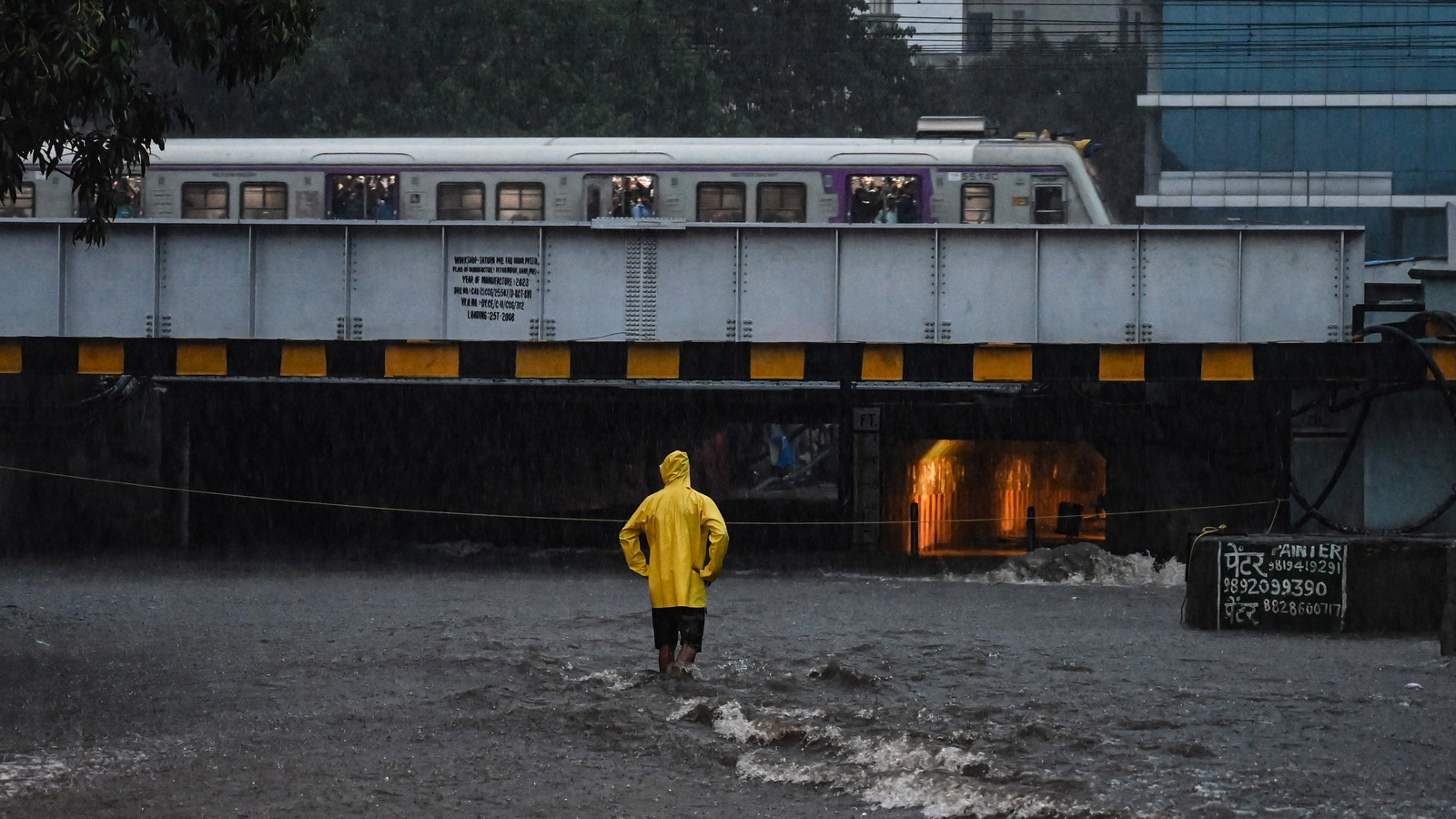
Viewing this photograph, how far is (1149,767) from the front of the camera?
841cm

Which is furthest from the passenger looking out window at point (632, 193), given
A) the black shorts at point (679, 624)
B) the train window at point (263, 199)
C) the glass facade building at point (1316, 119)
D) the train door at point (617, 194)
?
the glass facade building at point (1316, 119)

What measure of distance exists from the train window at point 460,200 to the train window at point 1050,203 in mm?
7608

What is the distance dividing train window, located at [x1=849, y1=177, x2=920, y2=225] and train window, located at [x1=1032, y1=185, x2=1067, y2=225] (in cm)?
162

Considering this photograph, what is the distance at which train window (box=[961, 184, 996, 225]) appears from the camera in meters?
22.2

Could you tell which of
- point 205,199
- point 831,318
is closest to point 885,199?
point 831,318

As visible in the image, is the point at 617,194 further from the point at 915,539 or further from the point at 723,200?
the point at 915,539

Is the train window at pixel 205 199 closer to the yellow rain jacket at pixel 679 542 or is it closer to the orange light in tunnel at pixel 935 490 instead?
the orange light in tunnel at pixel 935 490

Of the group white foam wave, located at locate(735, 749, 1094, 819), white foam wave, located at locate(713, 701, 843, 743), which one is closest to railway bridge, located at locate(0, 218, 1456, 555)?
white foam wave, located at locate(713, 701, 843, 743)

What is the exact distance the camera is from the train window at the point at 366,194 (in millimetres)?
22812

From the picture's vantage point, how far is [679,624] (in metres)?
11.0

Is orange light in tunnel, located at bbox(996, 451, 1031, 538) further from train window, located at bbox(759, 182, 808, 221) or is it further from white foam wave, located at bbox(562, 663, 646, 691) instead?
white foam wave, located at bbox(562, 663, 646, 691)

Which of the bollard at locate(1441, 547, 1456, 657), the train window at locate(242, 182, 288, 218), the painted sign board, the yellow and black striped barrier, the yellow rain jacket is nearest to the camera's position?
the yellow rain jacket

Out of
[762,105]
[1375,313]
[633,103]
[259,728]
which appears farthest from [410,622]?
[762,105]

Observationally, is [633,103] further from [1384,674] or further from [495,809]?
[495,809]
